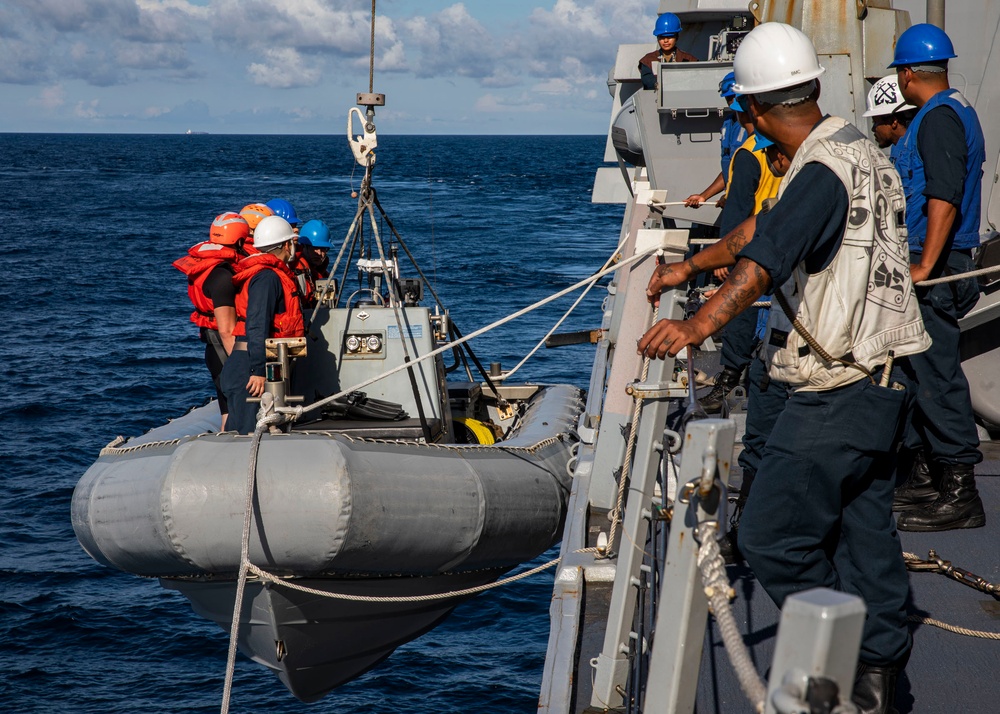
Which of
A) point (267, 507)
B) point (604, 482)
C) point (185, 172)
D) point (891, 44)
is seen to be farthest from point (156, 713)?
point (185, 172)

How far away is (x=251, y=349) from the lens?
5.83m

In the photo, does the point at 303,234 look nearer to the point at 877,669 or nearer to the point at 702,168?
the point at 702,168

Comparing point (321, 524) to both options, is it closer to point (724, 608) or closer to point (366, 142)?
point (366, 142)

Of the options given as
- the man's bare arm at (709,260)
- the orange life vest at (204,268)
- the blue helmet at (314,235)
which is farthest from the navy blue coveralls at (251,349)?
the man's bare arm at (709,260)

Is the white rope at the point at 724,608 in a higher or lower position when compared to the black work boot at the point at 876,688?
higher

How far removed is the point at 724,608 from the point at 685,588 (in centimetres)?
32

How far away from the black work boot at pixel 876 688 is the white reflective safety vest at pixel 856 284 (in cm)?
73

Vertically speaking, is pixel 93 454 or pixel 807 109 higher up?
pixel 807 109

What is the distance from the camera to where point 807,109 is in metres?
2.46

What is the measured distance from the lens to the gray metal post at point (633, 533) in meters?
2.79

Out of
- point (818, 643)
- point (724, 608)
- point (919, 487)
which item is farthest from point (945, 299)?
point (818, 643)

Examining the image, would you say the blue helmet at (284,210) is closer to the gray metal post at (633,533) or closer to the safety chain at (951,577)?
the gray metal post at (633,533)

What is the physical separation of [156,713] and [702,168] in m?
7.15

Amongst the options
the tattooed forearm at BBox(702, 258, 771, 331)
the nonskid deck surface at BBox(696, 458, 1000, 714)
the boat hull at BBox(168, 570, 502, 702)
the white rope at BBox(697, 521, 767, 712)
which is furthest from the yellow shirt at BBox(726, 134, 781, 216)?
the white rope at BBox(697, 521, 767, 712)
